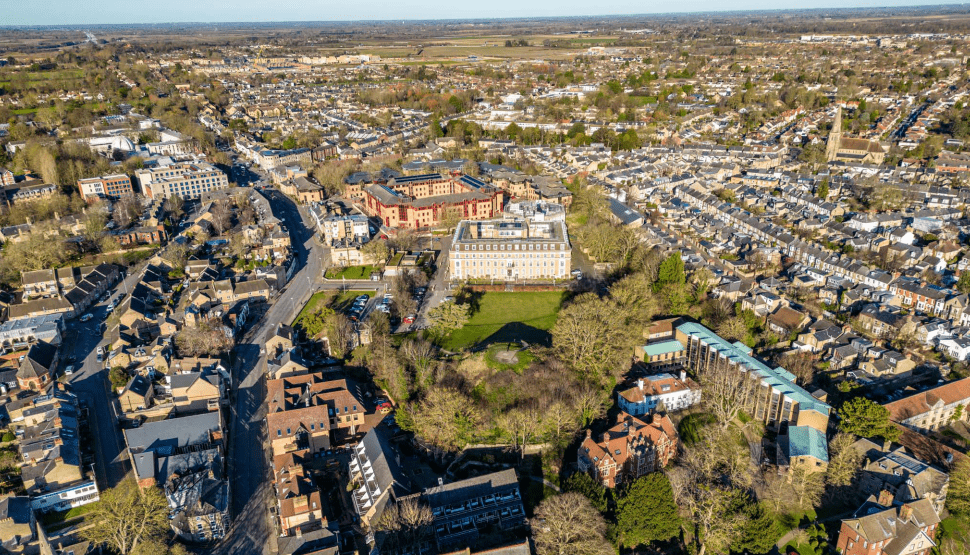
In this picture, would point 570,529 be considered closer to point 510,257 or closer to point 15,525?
point 15,525

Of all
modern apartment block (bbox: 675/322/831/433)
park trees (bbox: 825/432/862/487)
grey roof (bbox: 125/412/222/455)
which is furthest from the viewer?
modern apartment block (bbox: 675/322/831/433)

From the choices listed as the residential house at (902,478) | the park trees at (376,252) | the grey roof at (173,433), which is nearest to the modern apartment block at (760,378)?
the residential house at (902,478)

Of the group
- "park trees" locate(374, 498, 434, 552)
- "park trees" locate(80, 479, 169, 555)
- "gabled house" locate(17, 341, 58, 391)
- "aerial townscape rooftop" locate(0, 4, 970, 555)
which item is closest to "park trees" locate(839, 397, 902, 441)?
"aerial townscape rooftop" locate(0, 4, 970, 555)

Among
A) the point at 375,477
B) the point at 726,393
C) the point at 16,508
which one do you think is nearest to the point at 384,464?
the point at 375,477

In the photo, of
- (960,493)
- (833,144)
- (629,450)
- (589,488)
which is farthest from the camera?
(833,144)

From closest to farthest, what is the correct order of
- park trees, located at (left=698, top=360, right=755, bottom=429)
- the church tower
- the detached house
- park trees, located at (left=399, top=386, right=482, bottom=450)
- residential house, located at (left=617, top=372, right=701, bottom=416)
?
1. the detached house
2. park trees, located at (left=399, top=386, right=482, bottom=450)
3. park trees, located at (left=698, top=360, right=755, bottom=429)
4. residential house, located at (left=617, top=372, right=701, bottom=416)
5. the church tower

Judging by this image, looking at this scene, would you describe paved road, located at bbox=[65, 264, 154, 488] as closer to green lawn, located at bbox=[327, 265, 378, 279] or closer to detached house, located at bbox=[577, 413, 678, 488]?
green lawn, located at bbox=[327, 265, 378, 279]

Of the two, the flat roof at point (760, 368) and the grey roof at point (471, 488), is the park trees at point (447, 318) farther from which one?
the flat roof at point (760, 368)
